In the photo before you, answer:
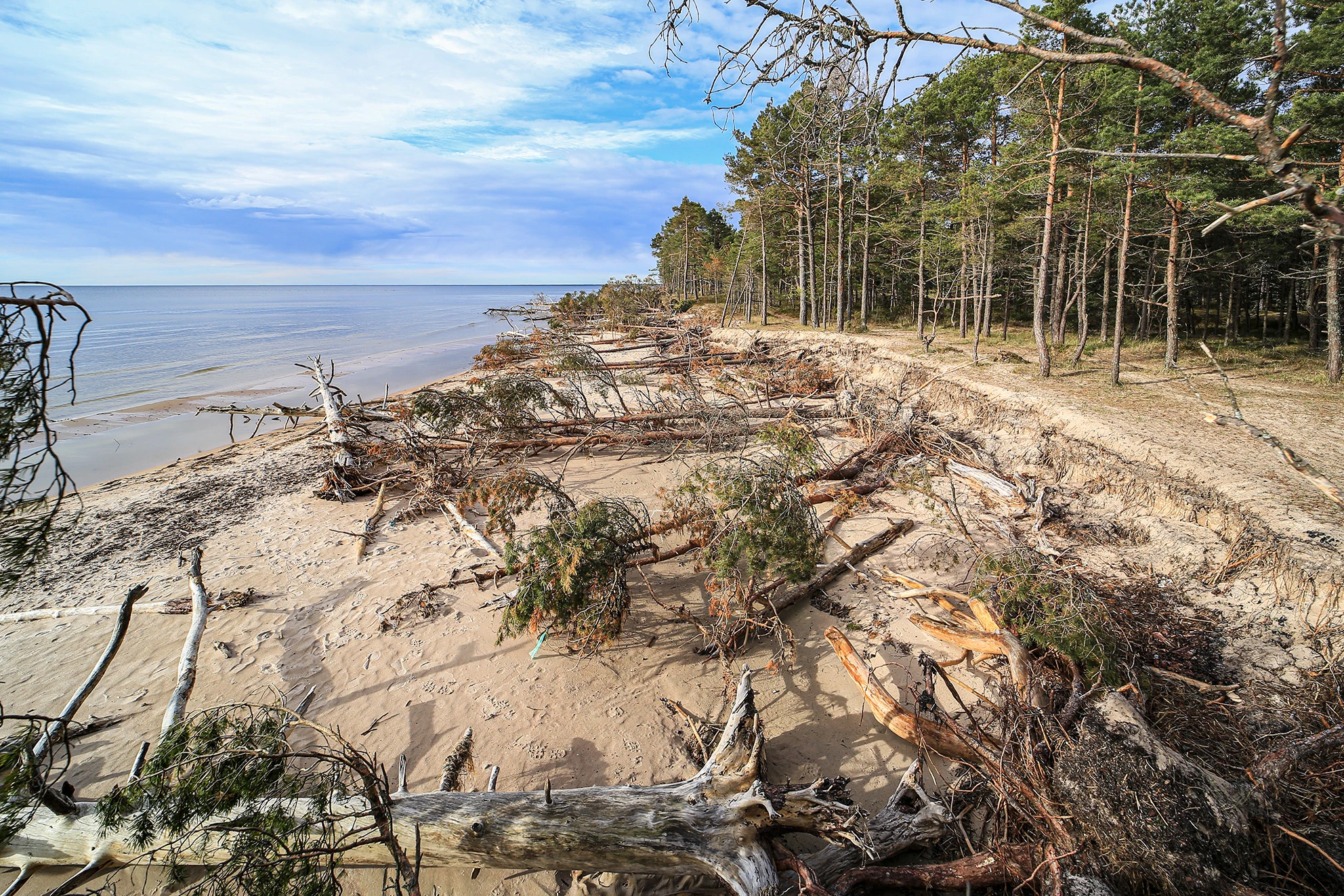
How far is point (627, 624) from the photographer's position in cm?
716

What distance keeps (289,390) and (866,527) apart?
995 inches

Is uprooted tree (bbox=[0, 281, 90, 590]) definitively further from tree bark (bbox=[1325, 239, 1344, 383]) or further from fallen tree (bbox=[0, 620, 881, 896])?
tree bark (bbox=[1325, 239, 1344, 383])

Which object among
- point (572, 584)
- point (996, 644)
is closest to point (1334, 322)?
point (996, 644)

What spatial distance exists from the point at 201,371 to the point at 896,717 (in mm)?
37221

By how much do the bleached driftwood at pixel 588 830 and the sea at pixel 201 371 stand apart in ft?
11.5

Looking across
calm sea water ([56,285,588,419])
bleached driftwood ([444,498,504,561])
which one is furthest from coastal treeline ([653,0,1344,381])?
calm sea water ([56,285,588,419])

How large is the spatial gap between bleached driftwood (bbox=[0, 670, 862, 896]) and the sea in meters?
3.50

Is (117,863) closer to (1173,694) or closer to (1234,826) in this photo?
(1234,826)

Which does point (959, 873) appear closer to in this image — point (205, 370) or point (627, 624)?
point (627, 624)

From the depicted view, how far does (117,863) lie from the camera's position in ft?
13.7

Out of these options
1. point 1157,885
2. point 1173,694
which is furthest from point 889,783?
point 1173,694

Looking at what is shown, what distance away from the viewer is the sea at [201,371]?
55.2 feet

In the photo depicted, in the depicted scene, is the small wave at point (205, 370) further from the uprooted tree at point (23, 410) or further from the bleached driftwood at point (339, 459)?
the uprooted tree at point (23, 410)

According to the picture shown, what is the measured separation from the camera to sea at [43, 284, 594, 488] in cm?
1681
